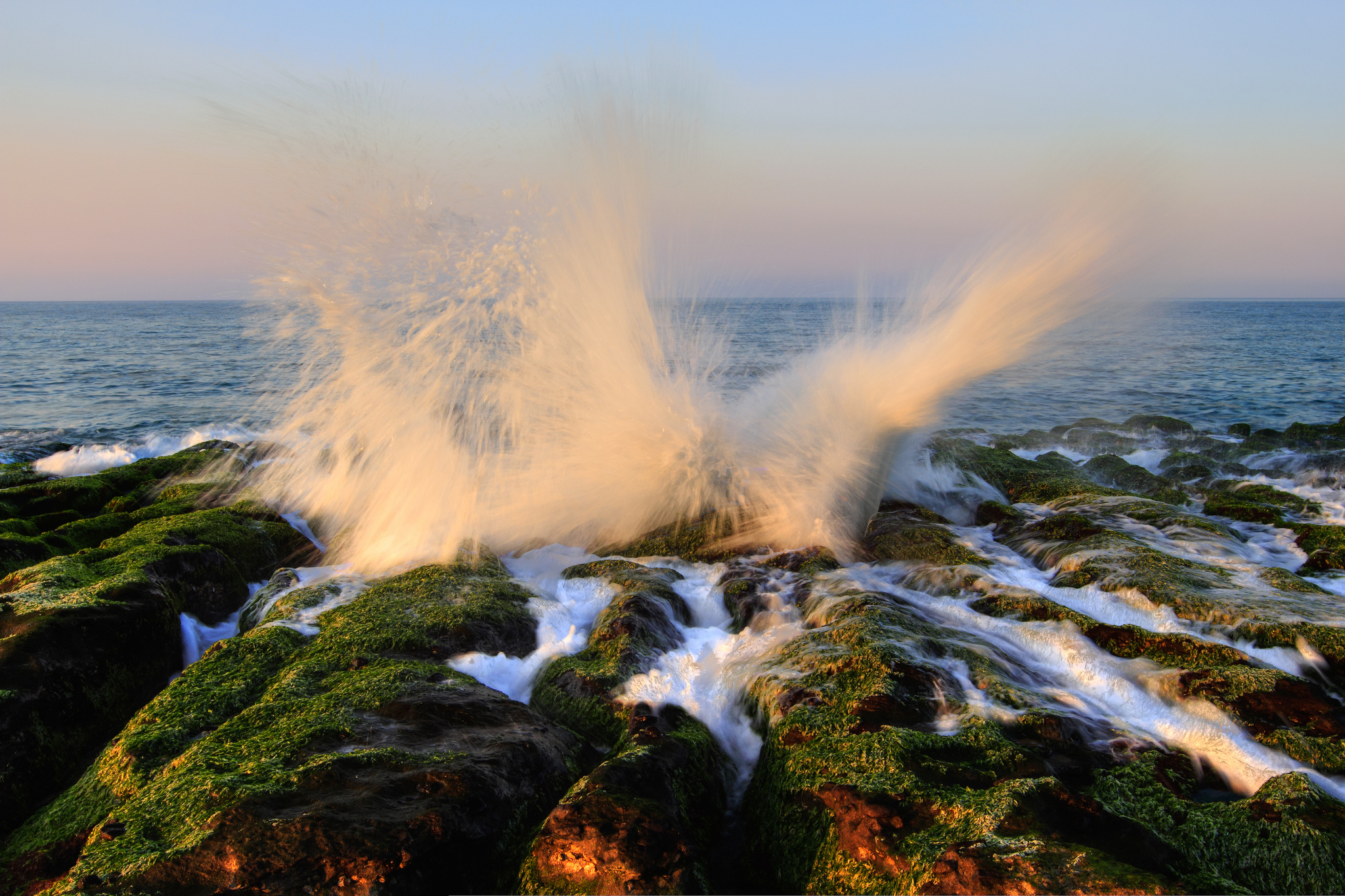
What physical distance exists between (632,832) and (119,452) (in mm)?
16516

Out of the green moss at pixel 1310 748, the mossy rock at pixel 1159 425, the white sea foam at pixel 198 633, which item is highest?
the green moss at pixel 1310 748

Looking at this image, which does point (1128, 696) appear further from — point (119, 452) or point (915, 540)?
point (119, 452)

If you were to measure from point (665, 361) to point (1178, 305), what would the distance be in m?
5.98

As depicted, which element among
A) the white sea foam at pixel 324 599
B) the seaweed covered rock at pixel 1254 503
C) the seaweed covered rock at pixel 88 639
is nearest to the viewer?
the seaweed covered rock at pixel 88 639

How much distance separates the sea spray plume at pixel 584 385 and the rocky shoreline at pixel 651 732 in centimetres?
91

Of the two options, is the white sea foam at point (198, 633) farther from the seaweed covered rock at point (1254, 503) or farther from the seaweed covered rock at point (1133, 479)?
the seaweed covered rock at point (1133, 479)

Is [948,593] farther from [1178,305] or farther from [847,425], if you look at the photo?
[1178,305]

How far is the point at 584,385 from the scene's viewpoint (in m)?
7.55

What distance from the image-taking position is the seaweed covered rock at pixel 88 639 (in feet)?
12.0

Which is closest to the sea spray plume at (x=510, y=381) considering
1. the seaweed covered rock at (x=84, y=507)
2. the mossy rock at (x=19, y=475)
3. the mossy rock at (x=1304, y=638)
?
the seaweed covered rock at (x=84, y=507)

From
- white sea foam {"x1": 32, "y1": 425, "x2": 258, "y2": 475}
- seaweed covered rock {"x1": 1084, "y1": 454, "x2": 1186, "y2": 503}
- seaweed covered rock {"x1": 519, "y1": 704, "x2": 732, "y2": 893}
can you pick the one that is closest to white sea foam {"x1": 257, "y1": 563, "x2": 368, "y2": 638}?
seaweed covered rock {"x1": 519, "y1": 704, "x2": 732, "y2": 893}

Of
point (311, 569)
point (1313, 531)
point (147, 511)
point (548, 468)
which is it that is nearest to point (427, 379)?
point (548, 468)

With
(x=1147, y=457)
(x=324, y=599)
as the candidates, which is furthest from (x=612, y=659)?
(x=1147, y=457)

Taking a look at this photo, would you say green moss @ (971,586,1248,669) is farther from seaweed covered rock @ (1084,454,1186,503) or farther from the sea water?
seaweed covered rock @ (1084,454,1186,503)
